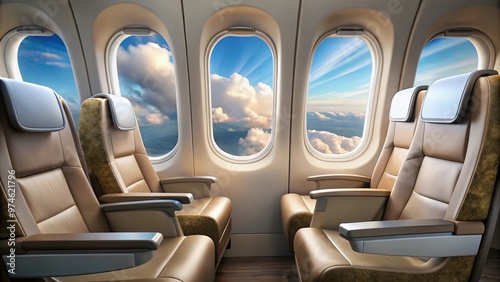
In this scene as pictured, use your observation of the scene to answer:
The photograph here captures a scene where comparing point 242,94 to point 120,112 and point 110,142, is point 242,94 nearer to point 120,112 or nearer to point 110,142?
point 120,112

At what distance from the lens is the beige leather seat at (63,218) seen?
2.98 ft

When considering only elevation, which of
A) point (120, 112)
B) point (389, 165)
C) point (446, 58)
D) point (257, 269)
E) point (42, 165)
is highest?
point (446, 58)

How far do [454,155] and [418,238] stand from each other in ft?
1.68

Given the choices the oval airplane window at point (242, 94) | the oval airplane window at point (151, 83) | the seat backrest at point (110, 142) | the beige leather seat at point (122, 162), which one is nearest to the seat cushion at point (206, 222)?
the beige leather seat at point (122, 162)

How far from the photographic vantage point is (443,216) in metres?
1.22

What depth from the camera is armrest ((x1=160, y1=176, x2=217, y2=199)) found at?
2289 millimetres

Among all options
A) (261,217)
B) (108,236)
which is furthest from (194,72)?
(108,236)

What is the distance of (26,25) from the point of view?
243 centimetres

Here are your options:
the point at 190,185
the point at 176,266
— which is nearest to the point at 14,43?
the point at 190,185

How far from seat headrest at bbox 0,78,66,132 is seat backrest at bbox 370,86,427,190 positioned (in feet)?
7.54

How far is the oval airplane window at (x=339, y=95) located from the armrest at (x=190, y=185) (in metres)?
1.21

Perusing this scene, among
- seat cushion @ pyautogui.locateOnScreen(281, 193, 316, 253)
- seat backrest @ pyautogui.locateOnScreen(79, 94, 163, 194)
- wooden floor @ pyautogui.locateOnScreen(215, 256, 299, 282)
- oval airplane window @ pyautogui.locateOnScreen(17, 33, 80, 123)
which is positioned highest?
oval airplane window @ pyautogui.locateOnScreen(17, 33, 80, 123)

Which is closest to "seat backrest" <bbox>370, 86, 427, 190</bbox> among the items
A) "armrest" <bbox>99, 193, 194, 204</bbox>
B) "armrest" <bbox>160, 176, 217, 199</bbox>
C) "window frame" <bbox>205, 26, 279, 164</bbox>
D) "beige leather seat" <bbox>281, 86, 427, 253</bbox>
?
"beige leather seat" <bbox>281, 86, 427, 253</bbox>

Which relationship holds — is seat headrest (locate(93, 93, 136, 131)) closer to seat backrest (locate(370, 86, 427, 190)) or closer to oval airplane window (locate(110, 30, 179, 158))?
oval airplane window (locate(110, 30, 179, 158))
